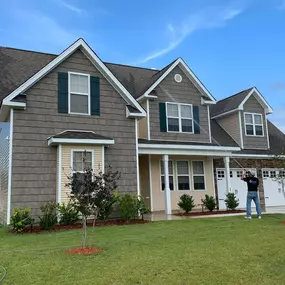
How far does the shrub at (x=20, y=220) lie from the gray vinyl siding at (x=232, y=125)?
12.3m

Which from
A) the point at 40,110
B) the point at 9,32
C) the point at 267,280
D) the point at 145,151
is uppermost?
the point at 9,32

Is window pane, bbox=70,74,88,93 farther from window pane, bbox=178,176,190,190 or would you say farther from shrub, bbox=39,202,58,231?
window pane, bbox=178,176,190,190

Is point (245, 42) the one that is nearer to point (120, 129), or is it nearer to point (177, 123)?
point (177, 123)

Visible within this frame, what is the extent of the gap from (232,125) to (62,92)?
34.5ft

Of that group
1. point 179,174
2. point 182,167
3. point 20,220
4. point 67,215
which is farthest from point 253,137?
point 20,220

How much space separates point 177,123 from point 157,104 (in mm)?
1391

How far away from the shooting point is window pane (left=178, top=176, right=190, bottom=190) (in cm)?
1639

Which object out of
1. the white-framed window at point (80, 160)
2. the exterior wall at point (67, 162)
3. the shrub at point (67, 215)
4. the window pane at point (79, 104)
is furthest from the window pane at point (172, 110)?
the shrub at point (67, 215)

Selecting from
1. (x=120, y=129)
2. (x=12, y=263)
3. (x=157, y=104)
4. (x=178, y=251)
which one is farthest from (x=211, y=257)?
(x=157, y=104)

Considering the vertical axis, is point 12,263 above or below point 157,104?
below

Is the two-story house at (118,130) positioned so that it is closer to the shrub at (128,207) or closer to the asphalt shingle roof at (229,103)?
the asphalt shingle roof at (229,103)

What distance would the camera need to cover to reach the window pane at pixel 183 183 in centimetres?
1639

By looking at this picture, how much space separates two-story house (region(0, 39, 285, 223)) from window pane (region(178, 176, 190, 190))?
5 centimetres

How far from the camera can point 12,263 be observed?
19.4 ft
